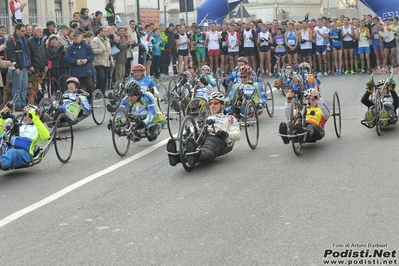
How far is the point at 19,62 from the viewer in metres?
19.0

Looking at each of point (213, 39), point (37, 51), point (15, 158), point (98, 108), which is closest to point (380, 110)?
point (15, 158)

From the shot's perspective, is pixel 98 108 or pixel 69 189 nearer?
pixel 69 189

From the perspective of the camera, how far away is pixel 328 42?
29406 millimetres

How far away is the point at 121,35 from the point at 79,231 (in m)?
16.8

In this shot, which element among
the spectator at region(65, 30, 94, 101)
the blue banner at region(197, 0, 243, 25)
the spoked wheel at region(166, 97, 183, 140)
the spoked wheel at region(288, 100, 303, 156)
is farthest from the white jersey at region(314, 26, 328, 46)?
the spoked wheel at region(288, 100, 303, 156)

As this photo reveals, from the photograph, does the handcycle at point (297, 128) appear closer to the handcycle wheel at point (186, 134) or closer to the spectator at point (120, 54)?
the handcycle wheel at point (186, 134)

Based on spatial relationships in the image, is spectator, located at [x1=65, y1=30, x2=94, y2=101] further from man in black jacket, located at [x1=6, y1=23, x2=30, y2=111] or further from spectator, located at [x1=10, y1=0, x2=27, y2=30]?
spectator, located at [x1=10, y1=0, x2=27, y2=30]

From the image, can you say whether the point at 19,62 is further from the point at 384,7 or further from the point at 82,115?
the point at 384,7

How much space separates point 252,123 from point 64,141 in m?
2.90

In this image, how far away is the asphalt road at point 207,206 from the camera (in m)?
7.39

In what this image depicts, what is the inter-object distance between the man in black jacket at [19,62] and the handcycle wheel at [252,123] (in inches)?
272

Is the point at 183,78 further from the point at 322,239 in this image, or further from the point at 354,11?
the point at 354,11

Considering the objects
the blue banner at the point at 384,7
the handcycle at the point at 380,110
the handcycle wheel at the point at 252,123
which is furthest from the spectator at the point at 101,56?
the blue banner at the point at 384,7

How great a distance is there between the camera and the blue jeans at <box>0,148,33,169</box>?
440 inches
